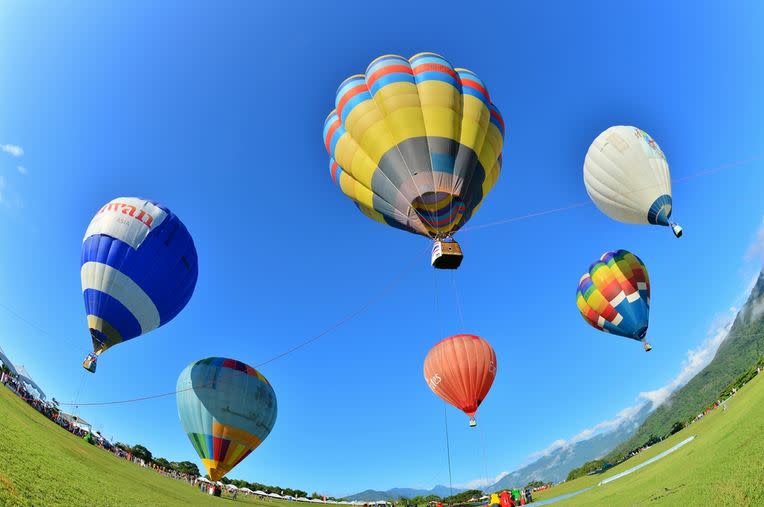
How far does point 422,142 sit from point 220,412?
1784 centimetres

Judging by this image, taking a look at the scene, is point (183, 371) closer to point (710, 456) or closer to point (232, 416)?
point (232, 416)

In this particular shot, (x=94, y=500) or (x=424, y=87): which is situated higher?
(x=424, y=87)

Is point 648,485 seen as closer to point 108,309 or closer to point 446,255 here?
point 446,255

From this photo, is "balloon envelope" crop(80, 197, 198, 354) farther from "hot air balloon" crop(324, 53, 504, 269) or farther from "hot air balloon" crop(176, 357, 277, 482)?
"hot air balloon" crop(324, 53, 504, 269)

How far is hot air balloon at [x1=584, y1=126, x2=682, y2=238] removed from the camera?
21609mm

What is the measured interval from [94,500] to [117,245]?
12976 millimetres

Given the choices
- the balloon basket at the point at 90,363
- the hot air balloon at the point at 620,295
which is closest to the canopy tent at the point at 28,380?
the balloon basket at the point at 90,363

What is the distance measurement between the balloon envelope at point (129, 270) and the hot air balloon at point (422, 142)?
33.8 feet

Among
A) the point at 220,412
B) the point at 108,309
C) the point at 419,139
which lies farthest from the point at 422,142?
the point at 220,412

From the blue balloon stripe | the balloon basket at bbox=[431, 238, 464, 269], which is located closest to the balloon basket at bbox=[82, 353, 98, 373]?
the blue balloon stripe

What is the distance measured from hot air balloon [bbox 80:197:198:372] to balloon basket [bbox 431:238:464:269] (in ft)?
45.3

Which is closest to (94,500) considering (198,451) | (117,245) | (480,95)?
(117,245)

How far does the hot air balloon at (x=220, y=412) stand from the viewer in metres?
21.5

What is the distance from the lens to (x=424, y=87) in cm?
1664
